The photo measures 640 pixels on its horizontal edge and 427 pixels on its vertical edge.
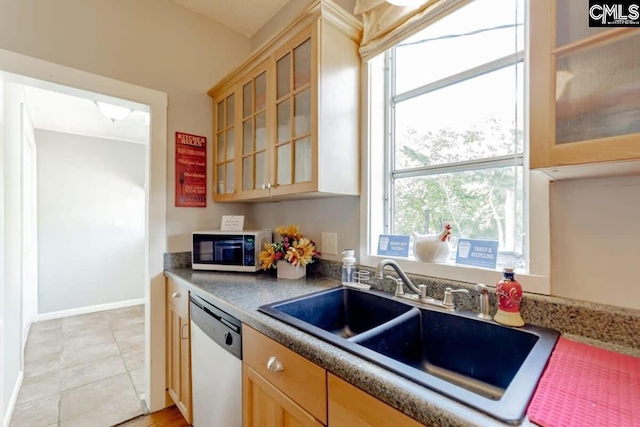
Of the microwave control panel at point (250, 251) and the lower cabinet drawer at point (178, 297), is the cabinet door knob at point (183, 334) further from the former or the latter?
the microwave control panel at point (250, 251)

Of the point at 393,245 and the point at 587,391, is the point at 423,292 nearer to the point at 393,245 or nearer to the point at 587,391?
the point at 393,245

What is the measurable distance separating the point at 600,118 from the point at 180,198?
82.4 inches

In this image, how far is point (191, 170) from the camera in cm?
206

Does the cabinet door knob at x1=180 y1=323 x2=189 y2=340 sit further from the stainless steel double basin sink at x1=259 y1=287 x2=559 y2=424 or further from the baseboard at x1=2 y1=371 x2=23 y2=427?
the baseboard at x1=2 y1=371 x2=23 y2=427

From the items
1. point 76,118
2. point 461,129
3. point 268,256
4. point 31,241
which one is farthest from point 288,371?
point 31,241

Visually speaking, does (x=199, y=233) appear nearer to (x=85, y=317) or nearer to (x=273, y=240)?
(x=273, y=240)

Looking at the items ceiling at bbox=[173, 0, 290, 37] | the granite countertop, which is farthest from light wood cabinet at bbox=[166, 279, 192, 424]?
ceiling at bbox=[173, 0, 290, 37]

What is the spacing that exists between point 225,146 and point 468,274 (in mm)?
1700

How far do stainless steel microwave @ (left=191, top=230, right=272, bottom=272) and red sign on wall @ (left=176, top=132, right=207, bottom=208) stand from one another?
31 centimetres

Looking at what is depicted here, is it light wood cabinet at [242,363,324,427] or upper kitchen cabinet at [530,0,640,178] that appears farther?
light wood cabinet at [242,363,324,427]

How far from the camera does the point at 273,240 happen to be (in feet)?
6.77

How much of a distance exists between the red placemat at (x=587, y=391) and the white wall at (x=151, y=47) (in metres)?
2.00

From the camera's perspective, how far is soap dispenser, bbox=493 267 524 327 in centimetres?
91

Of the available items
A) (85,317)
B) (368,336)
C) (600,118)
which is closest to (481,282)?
(368,336)
